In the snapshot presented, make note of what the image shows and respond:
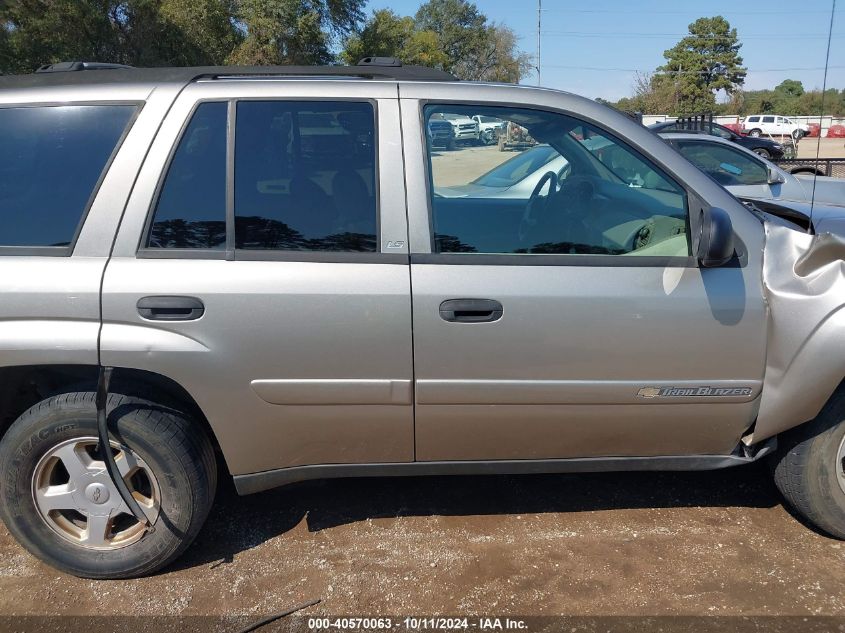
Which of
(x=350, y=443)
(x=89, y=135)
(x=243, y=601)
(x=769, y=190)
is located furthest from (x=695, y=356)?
(x=769, y=190)

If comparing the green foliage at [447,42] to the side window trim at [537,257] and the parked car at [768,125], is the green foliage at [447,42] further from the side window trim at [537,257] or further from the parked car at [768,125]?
the side window trim at [537,257]

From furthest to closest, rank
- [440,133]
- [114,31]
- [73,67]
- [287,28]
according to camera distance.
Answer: [287,28] → [114,31] → [73,67] → [440,133]

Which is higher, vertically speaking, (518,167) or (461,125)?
(461,125)

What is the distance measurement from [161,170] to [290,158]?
47 centimetres

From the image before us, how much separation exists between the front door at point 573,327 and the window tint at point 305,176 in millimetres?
194

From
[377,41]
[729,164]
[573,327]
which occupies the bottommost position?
[573,327]

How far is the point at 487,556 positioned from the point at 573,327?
1.07 m

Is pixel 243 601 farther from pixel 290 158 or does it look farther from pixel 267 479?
pixel 290 158

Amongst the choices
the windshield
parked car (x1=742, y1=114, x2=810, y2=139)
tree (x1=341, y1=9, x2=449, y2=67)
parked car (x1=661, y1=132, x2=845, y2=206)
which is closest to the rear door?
the windshield

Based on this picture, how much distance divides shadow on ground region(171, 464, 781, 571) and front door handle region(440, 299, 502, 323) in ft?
3.78

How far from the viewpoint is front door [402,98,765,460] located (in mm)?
2555

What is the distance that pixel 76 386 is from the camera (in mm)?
2680

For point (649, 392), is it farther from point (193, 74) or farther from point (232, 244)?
point (193, 74)

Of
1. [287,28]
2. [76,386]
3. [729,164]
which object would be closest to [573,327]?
[76,386]
